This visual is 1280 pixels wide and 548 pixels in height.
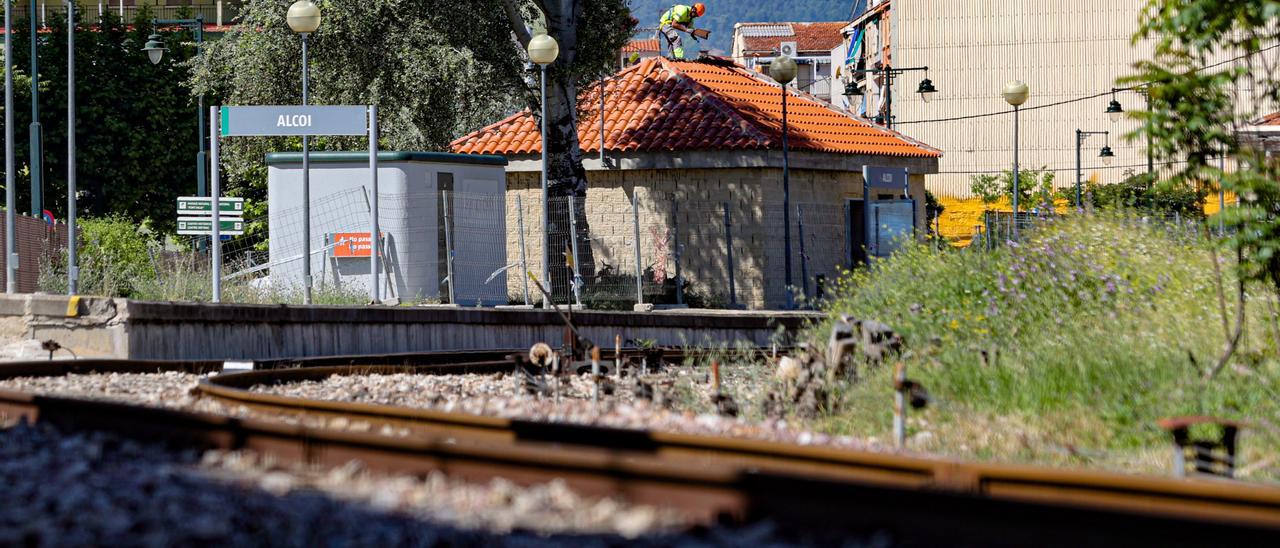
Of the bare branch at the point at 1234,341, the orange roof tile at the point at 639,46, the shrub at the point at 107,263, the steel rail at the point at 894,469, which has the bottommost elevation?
the steel rail at the point at 894,469

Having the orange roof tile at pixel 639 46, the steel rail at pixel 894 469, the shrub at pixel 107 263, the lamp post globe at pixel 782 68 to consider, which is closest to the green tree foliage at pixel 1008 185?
the orange roof tile at pixel 639 46

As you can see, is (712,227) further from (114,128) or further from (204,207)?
Result: (114,128)

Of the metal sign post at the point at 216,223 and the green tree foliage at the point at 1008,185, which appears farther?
the green tree foliage at the point at 1008,185

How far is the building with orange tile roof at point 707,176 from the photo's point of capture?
3158 centimetres

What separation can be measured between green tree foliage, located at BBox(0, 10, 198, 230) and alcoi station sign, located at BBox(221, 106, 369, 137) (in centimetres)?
3401

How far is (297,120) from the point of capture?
20.5 m

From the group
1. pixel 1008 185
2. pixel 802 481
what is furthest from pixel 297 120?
pixel 1008 185

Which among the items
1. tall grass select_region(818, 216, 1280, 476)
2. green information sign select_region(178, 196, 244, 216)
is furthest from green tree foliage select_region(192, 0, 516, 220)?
tall grass select_region(818, 216, 1280, 476)

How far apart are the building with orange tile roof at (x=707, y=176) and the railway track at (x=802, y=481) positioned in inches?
846

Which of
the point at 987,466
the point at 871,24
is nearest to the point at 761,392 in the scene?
the point at 987,466

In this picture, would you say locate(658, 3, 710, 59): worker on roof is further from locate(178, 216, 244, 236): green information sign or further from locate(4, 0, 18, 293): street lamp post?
locate(178, 216, 244, 236): green information sign

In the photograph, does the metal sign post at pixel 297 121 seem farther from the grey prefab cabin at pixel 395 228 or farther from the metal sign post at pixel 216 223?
the grey prefab cabin at pixel 395 228

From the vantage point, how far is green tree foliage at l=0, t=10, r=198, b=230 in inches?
2112

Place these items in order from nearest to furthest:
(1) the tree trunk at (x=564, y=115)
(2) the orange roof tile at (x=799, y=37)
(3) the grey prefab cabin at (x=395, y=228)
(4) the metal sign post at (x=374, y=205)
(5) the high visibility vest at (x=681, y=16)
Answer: (4) the metal sign post at (x=374, y=205), (3) the grey prefab cabin at (x=395, y=228), (1) the tree trunk at (x=564, y=115), (5) the high visibility vest at (x=681, y=16), (2) the orange roof tile at (x=799, y=37)
